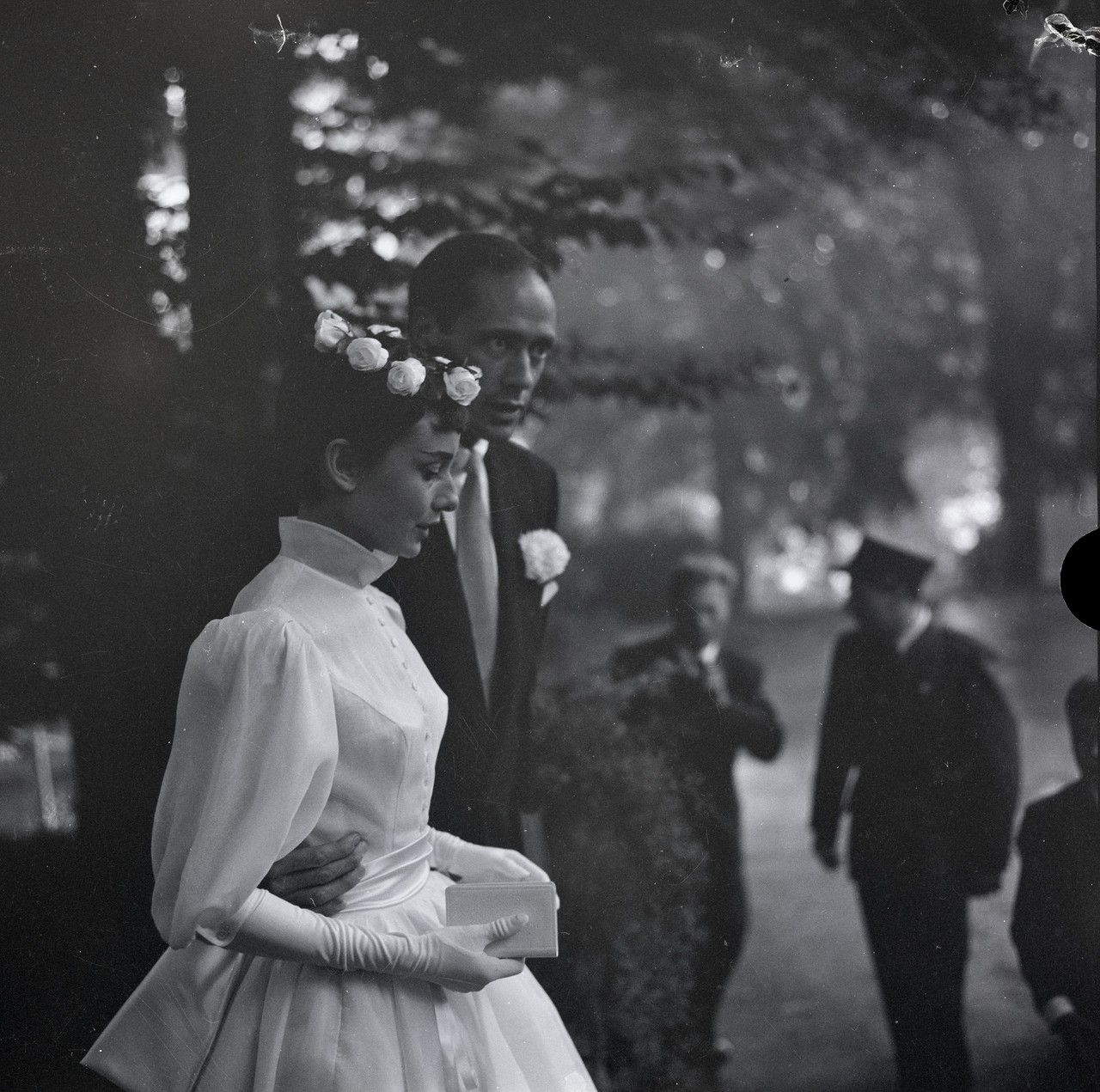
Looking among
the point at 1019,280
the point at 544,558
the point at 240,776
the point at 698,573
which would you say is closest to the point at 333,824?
the point at 240,776

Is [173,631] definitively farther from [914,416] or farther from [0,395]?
[914,416]

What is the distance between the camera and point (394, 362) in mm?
2064

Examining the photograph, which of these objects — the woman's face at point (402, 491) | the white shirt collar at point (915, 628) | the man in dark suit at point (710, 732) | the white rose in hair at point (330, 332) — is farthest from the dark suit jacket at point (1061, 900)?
the white rose in hair at point (330, 332)

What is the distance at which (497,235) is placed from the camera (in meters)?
2.32

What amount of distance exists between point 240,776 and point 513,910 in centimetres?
54

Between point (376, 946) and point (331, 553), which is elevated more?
point (331, 553)

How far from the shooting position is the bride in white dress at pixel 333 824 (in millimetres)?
1807

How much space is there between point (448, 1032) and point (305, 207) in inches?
59.3

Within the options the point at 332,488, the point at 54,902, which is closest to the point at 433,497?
the point at 332,488

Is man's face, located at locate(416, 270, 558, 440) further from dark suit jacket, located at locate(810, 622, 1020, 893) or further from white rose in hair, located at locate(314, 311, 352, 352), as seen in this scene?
dark suit jacket, located at locate(810, 622, 1020, 893)

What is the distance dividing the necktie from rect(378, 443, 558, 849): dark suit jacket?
0.04 feet

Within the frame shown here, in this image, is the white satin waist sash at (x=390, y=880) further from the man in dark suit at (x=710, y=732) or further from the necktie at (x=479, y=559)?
the man in dark suit at (x=710, y=732)

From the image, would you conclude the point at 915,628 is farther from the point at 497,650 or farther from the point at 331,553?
the point at 331,553

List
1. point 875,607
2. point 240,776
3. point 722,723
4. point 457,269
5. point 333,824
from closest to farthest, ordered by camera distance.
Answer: point 240,776, point 333,824, point 457,269, point 722,723, point 875,607
